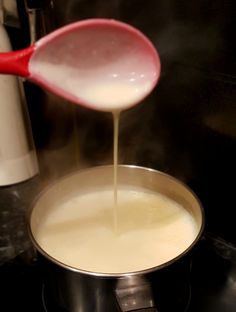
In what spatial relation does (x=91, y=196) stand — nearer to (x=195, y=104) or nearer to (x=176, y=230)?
(x=176, y=230)

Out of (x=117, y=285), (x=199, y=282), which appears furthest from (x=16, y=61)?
(x=199, y=282)

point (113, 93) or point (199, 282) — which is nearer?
point (113, 93)

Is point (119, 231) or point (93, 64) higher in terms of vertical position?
point (93, 64)

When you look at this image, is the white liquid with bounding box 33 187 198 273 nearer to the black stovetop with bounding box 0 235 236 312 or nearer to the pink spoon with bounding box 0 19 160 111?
the black stovetop with bounding box 0 235 236 312

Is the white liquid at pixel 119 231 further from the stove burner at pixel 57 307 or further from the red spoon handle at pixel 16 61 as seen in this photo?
the red spoon handle at pixel 16 61

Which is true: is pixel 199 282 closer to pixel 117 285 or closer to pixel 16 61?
pixel 117 285

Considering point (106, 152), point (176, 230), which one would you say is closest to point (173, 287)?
point (176, 230)
